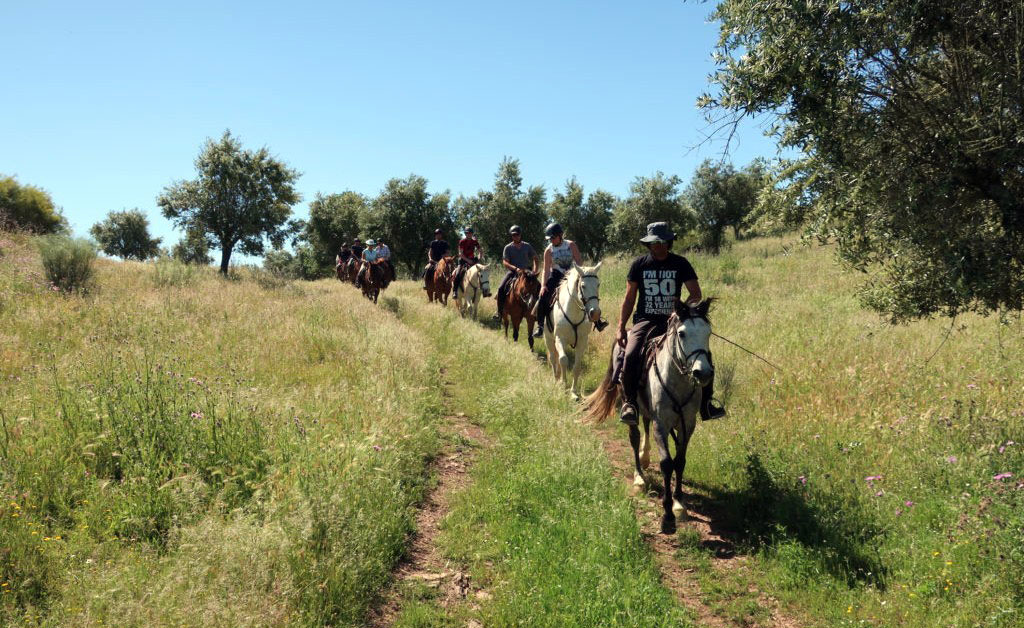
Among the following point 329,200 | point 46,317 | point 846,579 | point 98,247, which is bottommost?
point 846,579

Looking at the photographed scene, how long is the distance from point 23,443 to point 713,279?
2170cm

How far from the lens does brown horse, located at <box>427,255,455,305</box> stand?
72.0ft

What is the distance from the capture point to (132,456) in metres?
4.84

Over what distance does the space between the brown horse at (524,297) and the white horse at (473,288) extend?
402 centimetres

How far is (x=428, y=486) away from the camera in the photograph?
6.13 m

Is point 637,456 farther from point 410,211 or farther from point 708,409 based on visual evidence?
point 410,211

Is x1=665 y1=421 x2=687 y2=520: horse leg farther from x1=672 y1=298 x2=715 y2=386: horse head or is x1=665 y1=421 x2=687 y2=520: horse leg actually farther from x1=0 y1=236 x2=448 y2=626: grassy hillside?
x1=0 y1=236 x2=448 y2=626: grassy hillside

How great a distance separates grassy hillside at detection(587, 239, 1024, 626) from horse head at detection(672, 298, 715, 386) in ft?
5.61

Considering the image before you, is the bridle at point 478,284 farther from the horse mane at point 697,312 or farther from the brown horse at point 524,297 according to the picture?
the horse mane at point 697,312

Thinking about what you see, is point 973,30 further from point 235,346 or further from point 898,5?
point 235,346

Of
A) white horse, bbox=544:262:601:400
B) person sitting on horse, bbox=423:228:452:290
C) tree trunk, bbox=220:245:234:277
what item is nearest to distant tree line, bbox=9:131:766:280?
tree trunk, bbox=220:245:234:277

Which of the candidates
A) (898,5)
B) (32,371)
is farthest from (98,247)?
(898,5)

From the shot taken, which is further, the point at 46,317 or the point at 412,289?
the point at 412,289

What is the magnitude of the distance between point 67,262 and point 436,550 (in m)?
12.1
